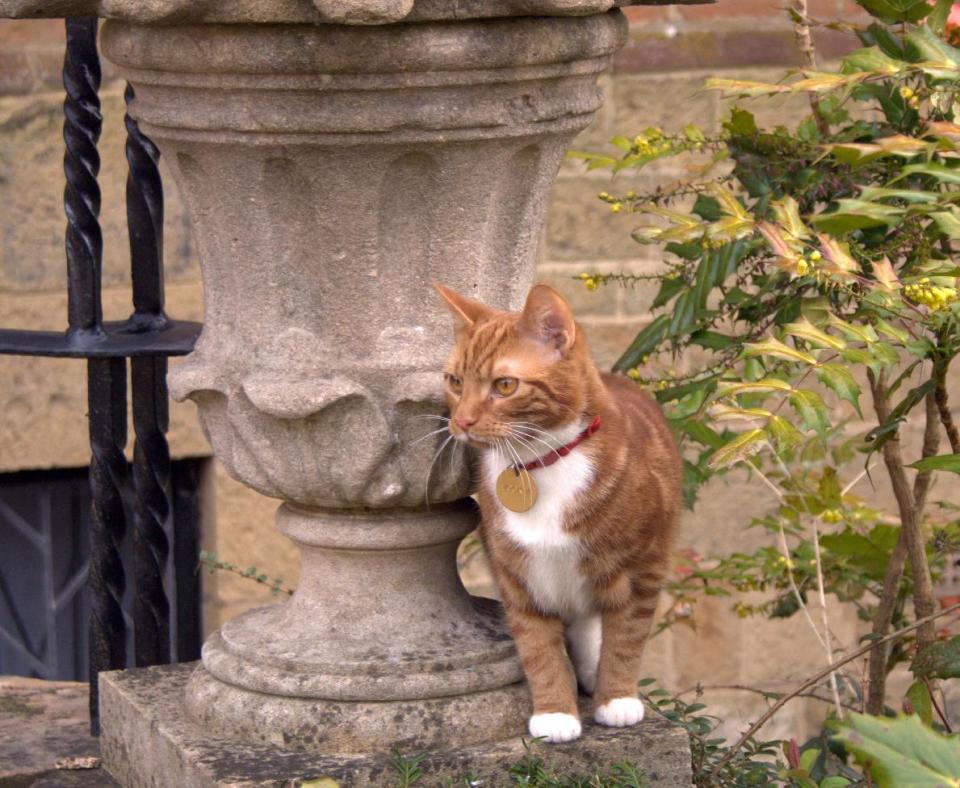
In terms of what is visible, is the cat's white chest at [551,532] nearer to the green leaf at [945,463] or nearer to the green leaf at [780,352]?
the green leaf at [780,352]

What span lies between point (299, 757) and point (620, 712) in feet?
1.65

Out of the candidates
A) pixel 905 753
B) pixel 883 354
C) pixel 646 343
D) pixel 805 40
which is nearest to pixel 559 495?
pixel 883 354

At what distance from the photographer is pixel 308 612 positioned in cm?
Answer: 263

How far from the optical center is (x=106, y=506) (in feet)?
9.68

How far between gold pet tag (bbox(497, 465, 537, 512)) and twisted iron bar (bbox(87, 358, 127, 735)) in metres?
0.86

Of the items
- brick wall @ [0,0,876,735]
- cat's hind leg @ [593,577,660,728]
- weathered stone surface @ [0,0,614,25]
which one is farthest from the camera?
brick wall @ [0,0,876,735]

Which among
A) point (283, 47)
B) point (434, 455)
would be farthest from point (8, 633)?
point (283, 47)

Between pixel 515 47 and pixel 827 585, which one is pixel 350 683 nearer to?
pixel 515 47

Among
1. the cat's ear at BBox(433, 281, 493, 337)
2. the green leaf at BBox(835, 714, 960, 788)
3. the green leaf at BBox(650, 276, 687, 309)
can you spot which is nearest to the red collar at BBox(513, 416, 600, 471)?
the cat's ear at BBox(433, 281, 493, 337)

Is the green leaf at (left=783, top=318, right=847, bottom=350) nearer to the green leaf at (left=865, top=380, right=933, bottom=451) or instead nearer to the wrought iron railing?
the green leaf at (left=865, top=380, right=933, bottom=451)

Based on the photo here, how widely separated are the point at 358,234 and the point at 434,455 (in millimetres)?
369

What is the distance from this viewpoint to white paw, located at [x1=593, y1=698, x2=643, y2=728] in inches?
99.9

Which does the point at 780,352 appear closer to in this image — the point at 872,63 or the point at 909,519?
the point at 872,63

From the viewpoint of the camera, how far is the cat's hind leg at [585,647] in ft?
8.71
